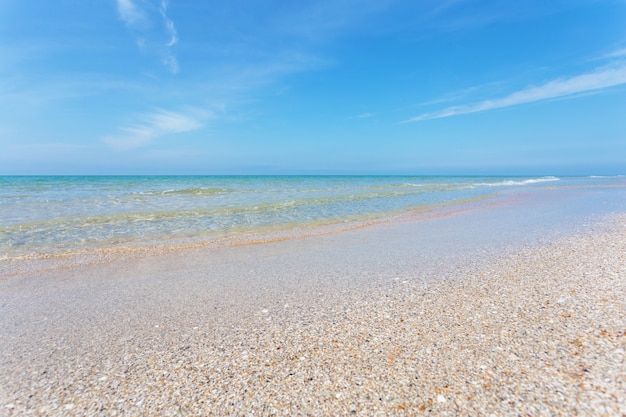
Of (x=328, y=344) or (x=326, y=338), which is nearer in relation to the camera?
(x=328, y=344)

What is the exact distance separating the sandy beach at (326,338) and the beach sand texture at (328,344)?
0.7 inches

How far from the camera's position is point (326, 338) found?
355 cm

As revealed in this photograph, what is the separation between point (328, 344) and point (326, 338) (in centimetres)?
14

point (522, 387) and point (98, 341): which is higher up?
point (522, 387)

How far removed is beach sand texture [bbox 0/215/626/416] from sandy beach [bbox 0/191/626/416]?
17 millimetres

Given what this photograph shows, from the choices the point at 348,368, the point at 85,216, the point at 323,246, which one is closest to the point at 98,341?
the point at 348,368

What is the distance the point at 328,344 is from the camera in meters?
3.42

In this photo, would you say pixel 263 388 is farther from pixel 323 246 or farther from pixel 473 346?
pixel 323 246

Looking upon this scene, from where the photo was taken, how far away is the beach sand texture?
8.47ft

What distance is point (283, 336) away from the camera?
12.0 feet

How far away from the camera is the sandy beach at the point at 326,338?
2596mm

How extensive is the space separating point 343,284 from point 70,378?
3.65 m

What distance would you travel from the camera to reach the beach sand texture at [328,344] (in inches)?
102

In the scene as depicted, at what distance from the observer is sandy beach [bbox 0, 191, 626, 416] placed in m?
2.60
